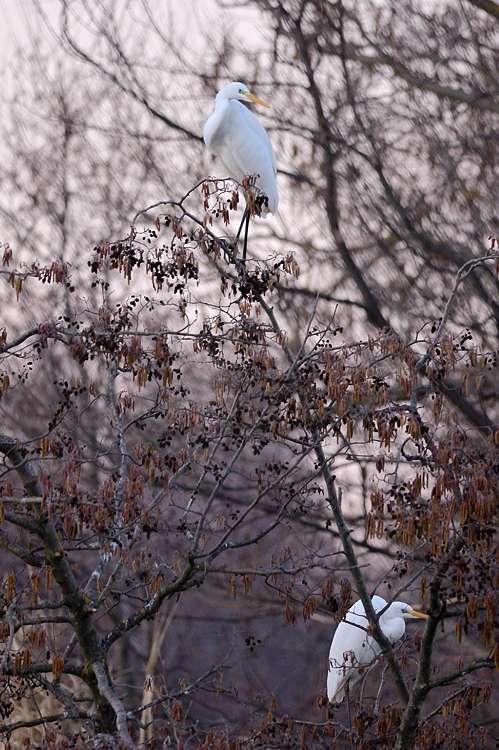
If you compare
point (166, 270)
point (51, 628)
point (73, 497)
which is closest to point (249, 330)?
point (166, 270)

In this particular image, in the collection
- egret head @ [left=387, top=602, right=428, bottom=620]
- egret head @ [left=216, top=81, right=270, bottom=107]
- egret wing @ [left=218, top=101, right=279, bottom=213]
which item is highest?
egret head @ [left=216, top=81, right=270, bottom=107]

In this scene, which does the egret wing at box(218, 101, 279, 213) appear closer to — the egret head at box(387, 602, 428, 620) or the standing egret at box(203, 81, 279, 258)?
the standing egret at box(203, 81, 279, 258)

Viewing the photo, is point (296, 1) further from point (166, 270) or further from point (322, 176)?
point (166, 270)

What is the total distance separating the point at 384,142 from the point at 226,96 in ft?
9.68

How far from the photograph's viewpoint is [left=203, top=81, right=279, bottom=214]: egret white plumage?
575 cm

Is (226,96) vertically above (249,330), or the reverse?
(226,96)

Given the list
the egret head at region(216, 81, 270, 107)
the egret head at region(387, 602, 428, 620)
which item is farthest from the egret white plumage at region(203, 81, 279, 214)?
the egret head at region(387, 602, 428, 620)

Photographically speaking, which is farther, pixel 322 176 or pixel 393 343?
pixel 322 176

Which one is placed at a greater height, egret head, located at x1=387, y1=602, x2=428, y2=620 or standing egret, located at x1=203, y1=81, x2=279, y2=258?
standing egret, located at x1=203, y1=81, x2=279, y2=258

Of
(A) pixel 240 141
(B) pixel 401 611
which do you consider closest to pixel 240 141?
(A) pixel 240 141

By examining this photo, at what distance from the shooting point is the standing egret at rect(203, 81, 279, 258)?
226 inches

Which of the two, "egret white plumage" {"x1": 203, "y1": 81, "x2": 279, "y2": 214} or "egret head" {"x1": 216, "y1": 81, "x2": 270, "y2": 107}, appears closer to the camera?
"egret white plumage" {"x1": 203, "y1": 81, "x2": 279, "y2": 214}

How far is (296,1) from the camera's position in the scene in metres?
8.64

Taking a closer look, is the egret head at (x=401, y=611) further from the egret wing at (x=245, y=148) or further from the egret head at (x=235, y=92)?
the egret head at (x=235, y=92)
